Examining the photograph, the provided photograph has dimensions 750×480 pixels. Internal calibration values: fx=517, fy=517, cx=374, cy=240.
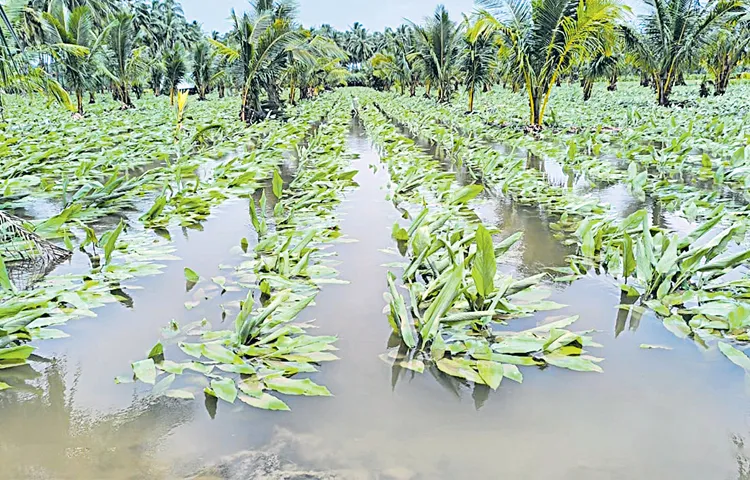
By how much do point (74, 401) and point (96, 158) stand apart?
21.0 ft

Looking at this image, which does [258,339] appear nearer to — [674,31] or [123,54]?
[674,31]

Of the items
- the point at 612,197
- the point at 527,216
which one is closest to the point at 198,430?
the point at 527,216

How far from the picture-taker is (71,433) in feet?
6.15

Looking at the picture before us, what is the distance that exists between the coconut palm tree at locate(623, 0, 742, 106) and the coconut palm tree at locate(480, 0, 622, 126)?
439 centimetres

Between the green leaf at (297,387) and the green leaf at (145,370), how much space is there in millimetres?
472

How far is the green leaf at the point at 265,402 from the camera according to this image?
1.92 m

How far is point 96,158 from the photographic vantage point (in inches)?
295

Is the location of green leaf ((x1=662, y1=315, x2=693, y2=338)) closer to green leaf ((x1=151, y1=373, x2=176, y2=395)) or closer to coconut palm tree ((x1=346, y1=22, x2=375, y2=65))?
green leaf ((x1=151, y1=373, x2=176, y2=395))

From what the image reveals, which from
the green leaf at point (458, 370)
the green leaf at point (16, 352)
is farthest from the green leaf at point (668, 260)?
the green leaf at point (16, 352)

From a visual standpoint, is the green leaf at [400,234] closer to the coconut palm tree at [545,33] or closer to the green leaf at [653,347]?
the green leaf at [653,347]

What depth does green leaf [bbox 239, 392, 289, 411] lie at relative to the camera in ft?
6.31

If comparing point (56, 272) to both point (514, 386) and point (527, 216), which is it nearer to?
point (514, 386)

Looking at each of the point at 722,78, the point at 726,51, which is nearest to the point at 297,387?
the point at 726,51

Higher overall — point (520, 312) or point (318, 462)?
point (520, 312)
